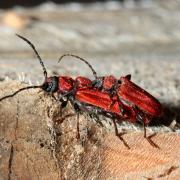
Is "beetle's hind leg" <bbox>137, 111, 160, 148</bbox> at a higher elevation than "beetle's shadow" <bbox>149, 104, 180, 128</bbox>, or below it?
higher

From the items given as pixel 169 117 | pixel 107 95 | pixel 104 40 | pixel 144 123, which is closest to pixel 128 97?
pixel 107 95

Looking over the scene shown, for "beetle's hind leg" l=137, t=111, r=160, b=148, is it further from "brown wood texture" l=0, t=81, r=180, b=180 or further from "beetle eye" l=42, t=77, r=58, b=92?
"beetle eye" l=42, t=77, r=58, b=92

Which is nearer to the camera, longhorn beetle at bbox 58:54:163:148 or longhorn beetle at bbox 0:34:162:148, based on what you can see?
longhorn beetle at bbox 0:34:162:148

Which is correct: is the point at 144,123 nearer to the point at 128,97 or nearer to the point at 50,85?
the point at 128,97

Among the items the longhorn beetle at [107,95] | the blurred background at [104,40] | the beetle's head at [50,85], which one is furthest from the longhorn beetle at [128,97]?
the blurred background at [104,40]

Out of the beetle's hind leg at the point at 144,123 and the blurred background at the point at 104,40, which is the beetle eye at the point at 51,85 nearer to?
the blurred background at the point at 104,40

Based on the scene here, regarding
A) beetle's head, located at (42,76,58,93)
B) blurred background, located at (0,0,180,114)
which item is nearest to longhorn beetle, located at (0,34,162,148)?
beetle's head, located at (42,76,58,93)

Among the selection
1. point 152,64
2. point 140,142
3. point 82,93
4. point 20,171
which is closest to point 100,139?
point 140,142
